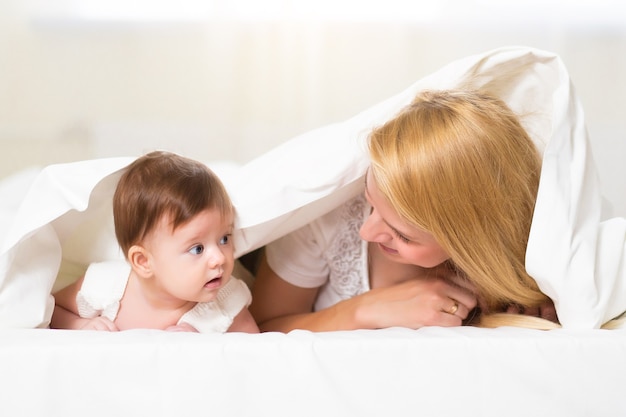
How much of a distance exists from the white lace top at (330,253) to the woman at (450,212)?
0.07m

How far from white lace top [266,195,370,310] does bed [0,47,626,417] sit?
33cm

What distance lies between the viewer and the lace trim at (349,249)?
137 centimetres

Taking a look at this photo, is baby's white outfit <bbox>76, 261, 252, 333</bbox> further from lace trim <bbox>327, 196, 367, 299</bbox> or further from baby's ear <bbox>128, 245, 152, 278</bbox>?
lace trim <bbox>327, 196, 367, 299</bbox>

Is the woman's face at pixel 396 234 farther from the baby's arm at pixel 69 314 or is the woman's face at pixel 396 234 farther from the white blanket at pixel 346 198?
the baby's arm at pixel 69 314

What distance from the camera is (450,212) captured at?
3.62ft

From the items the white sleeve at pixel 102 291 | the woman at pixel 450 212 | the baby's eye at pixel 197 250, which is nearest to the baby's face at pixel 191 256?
the baby's eye at pixel 197 250

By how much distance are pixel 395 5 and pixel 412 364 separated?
58.5 inches

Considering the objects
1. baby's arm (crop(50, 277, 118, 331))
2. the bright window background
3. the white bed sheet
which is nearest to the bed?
the white bed sheet

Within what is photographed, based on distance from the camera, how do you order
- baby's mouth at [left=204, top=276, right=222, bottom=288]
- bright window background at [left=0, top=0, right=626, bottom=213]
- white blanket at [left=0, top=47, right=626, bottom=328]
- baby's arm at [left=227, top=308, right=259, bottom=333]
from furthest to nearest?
bright window background at [left=0, top=0, right=626, bottom=213], baby's arm at [left=227, top=308, right=259, bottom=333], baby's mouth at [left=204, top=276, right=222, bottom=288], white blanket at [left=0, top=47, right=626, bottom=328]

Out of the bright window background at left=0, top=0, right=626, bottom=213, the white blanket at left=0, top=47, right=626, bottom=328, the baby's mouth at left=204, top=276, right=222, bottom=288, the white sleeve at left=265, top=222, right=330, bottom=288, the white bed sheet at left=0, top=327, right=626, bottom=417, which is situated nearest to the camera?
the white bed sheet at left=0, top=327, right=626, bottom=417

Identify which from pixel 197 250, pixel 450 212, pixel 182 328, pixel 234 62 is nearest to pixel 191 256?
pixel 197 250

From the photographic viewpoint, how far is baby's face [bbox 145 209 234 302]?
114 cm

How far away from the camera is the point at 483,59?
1.25 metres

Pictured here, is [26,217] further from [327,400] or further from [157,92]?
[157,92]
